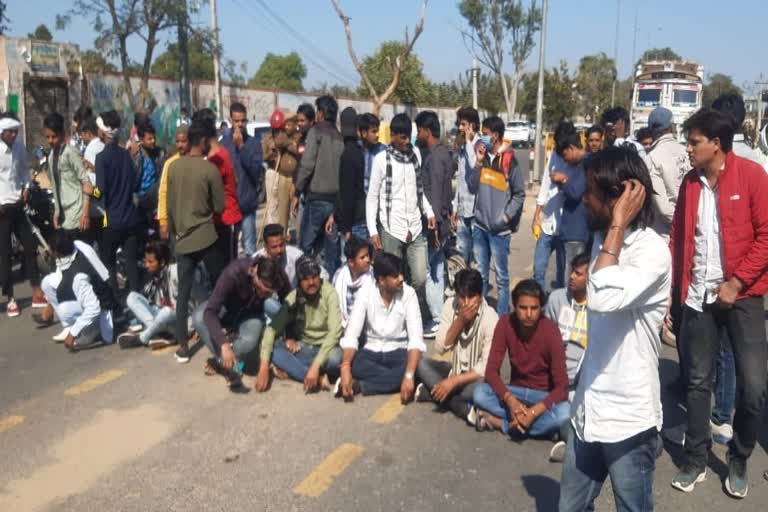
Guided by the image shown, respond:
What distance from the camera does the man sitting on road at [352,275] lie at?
5.59 m

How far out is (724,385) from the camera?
436 centimetres

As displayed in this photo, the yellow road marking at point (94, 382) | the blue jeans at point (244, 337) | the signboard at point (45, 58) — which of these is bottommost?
the yellow road marking at point (94, 382)

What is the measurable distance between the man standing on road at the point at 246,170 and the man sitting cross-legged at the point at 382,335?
9.07 ft

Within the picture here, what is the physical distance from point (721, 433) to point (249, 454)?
281 cm

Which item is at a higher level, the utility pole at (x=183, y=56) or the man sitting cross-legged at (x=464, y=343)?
the utility pole at (x=183, y=56)

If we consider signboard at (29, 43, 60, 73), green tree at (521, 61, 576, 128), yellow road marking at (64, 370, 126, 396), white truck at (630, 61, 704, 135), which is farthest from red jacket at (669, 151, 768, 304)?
green tree at (521, 61, 576, 128)

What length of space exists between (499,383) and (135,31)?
18195 millimetres

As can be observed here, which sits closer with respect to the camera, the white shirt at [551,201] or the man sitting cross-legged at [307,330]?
the man sitting cross-legged at [307,330]

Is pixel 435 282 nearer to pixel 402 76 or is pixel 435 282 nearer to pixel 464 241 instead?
pixel 464 241

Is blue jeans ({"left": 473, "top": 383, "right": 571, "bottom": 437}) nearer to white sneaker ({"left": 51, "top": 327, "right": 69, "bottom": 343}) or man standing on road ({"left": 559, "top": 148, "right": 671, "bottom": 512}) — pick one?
man standing on road ({"left": 559, "top": 148, "right": 671, "bottom": 512})

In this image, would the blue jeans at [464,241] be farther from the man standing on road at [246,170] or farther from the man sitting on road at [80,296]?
the man sitting on road at [80,296]

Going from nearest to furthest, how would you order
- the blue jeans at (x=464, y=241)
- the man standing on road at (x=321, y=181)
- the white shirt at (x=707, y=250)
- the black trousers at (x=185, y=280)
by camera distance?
the white shirt at (x=707, y=250), the black trousers at (x=185, y=280), the man standing on road at (x=321, y=181), the blue jeans at (x=464, y=241)

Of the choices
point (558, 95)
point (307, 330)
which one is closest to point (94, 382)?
point (307, 330)

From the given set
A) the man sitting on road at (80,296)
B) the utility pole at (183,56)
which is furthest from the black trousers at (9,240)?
the utility pole at (183,56)
